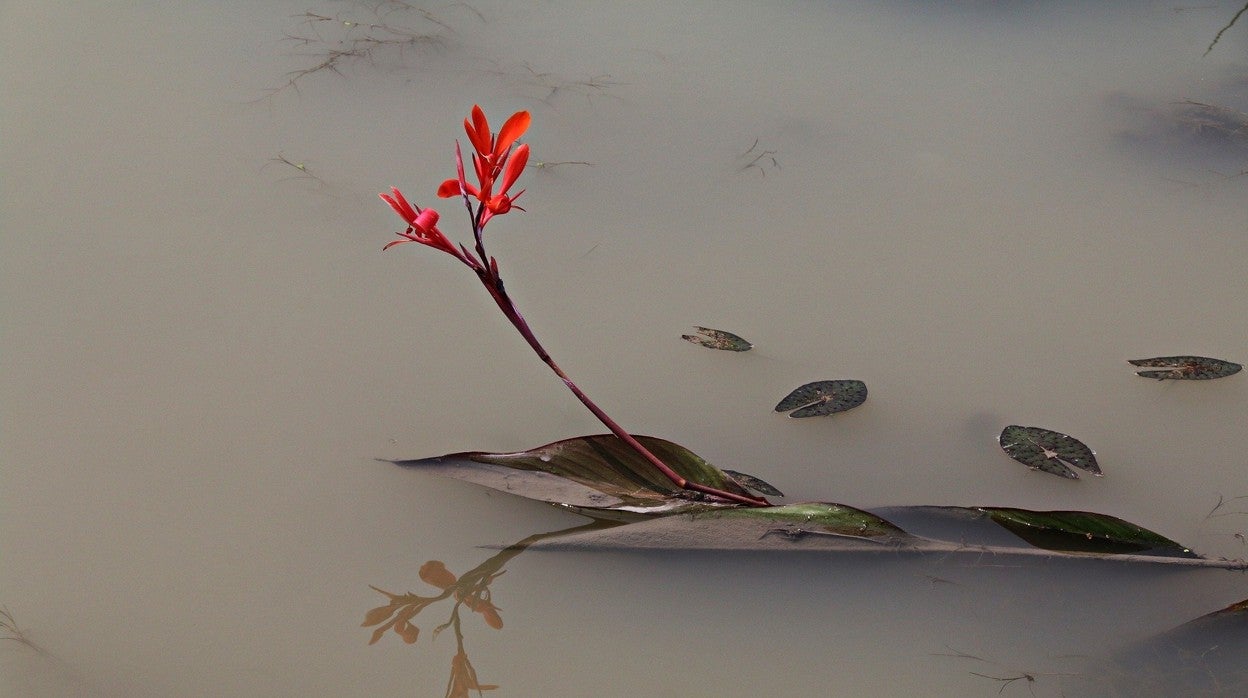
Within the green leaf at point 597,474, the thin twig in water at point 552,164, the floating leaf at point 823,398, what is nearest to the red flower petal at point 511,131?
the green leaf at point 597,474

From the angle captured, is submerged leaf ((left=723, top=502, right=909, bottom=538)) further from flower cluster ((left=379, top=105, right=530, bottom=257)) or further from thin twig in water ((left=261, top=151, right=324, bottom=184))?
thin twig in water ((left=261, top=151, right=324, bottom=184))

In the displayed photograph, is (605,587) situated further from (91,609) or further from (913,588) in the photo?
(91,609)

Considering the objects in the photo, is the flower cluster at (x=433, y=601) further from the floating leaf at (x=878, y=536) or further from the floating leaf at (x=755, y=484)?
the floating leaf at (x=755, y=484)

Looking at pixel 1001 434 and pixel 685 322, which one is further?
pixel 685 322

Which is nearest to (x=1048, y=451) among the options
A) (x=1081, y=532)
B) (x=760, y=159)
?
(x=1081, y=532)

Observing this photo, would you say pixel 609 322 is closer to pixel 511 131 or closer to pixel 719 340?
pixel 719 340

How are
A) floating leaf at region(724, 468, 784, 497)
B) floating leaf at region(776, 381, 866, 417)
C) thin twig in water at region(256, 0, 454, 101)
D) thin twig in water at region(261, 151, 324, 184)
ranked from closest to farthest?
floating leaf at region(724, 468, 784, 497) < floating leaf at region(776, 381, 866, 417) < thin twig in water at region(261, 151, 324, 184) < thin twig in water at region(256, 0, 454, 101)

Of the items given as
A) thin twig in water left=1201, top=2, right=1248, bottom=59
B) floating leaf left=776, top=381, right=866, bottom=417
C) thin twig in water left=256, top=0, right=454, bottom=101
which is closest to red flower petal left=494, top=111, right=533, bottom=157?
floating leaf left=776, top=381, right=866, bottom=417

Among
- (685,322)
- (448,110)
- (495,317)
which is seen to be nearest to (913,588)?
(685,322)
